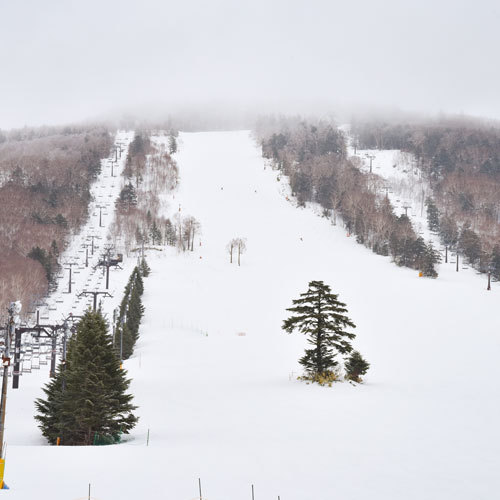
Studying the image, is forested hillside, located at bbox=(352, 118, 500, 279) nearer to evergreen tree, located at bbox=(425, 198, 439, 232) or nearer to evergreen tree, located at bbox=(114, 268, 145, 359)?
evergreen tree, located at bbox=(425, 198, 439, 232)

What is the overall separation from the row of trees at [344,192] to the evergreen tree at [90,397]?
6816 cm

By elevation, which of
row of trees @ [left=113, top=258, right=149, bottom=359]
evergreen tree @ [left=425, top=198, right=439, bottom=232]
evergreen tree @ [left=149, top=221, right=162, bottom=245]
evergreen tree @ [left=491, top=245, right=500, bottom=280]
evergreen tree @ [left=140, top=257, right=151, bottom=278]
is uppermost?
evergreen tree @ [left=425, top=198, right=439, bottom=232]

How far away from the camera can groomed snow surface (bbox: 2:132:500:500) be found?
1220cm

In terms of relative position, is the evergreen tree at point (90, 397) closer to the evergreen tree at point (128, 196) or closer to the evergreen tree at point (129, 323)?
the evergreen tree at point (129, 323)

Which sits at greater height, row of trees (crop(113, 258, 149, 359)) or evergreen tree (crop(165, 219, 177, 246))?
evergreen tree (crop(165, 219, 177, 246))

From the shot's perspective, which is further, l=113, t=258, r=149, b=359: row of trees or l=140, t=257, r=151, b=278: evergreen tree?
l=140, t=257, r=151, b=278: evergreen tree

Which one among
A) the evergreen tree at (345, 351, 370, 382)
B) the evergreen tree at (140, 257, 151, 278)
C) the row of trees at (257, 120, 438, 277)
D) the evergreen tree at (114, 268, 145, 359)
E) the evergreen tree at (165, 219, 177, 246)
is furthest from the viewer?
the evergreen tree at (165, 219, 177, 246)

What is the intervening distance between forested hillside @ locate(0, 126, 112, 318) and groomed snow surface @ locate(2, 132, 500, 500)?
18.0 metres

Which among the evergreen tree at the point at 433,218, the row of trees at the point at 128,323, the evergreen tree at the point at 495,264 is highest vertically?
the evergreen tree at the point at 433,218

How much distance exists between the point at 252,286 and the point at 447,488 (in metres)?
61.8

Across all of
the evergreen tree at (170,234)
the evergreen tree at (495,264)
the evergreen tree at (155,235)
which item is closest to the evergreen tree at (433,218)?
the evergreen tree at (495,264)

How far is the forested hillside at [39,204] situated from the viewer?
68.1 metres

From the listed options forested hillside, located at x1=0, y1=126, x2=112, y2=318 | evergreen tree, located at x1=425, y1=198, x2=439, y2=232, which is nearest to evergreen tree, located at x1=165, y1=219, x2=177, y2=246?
forested hillside, located at x1=0, y1=126, x2=112, y2=318

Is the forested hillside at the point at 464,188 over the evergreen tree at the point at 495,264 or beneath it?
over
